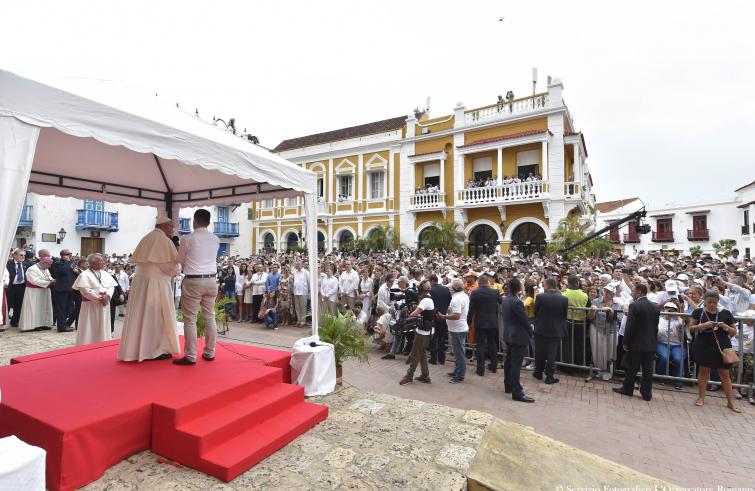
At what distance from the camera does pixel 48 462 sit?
2.73 meters

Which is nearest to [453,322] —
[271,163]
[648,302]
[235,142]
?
[648,302]

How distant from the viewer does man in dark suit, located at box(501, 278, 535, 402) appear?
587 centimetres

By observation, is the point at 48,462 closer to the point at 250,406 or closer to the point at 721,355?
the point at 250,406

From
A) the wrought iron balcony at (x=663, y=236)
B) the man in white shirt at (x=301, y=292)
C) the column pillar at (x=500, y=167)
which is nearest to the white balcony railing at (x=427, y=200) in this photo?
the column pillar at (x=500, y=167)

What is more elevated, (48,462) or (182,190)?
(182,190)

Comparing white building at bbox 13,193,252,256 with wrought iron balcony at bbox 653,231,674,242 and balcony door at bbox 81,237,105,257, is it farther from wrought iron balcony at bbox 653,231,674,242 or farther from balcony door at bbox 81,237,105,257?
wrought iron balcony at bbox 653,231,674,242

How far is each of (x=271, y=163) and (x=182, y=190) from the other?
3.37m

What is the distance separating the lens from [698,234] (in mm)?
39312

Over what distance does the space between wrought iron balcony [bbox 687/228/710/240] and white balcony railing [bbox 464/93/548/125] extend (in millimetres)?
30514

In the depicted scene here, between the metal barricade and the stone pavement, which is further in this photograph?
the metal barricade

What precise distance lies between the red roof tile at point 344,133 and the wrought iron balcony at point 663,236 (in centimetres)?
3364

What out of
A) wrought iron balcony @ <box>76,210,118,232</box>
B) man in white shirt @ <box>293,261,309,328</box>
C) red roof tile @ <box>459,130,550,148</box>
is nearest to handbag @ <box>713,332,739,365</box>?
man in white shirt @ <box>293,261,309,328</box>

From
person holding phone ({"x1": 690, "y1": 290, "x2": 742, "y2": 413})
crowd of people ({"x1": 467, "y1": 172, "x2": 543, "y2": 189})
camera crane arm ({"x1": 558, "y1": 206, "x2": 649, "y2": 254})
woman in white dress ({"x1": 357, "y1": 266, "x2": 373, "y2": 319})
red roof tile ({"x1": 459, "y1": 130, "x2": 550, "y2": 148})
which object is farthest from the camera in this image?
crowd of people ({"x1": 467, "y1": 172, "x2": 543, "y2": 189})

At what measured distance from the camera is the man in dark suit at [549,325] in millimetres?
6312
